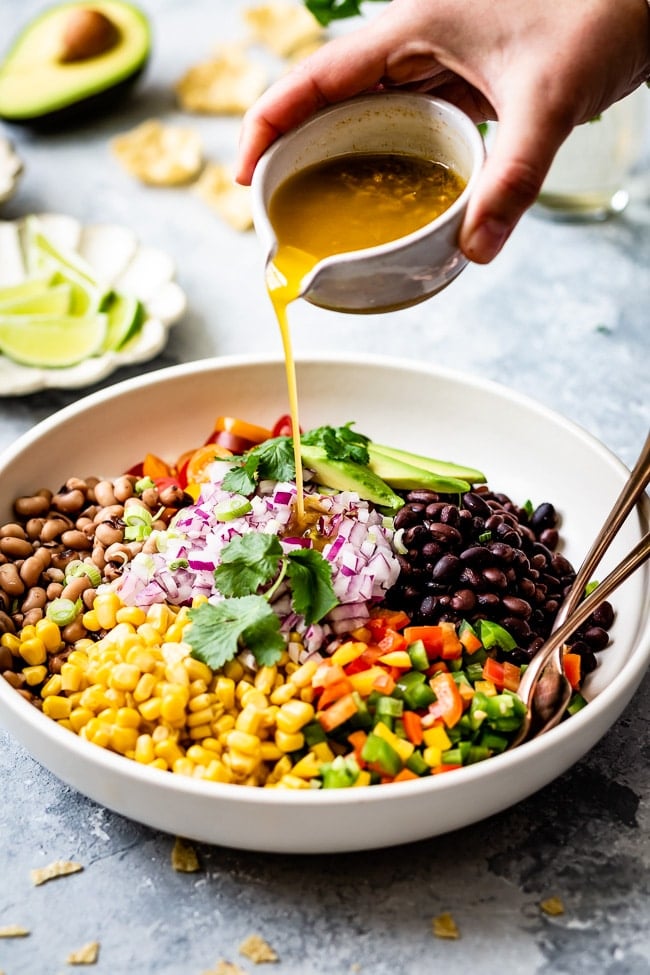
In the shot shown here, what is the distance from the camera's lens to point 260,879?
9.05 feet

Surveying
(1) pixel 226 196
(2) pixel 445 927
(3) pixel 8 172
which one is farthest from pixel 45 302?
(2) pixel 445 927

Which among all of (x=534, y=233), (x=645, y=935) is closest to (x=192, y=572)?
(x=645, y=935)

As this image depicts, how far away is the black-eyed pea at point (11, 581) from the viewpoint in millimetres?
3230

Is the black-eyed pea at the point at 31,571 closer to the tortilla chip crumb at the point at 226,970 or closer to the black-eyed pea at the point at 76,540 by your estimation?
the black-eyed pea at the point at 76,540

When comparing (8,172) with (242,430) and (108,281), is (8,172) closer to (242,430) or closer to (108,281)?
(108,281)

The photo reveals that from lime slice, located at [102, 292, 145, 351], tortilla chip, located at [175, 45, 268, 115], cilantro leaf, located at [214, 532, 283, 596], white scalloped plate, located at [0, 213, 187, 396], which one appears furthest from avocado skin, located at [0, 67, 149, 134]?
cilantro leaf, located at [214, 532, 283, 596]

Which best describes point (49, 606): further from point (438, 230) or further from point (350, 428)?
point (438, 230)

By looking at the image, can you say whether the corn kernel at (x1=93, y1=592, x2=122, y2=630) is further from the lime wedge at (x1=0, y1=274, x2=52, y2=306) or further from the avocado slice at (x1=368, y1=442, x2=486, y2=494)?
the lime wedge at (x1=0, y1=274, x2=52, y2=306)

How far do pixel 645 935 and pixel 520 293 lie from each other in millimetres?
3086

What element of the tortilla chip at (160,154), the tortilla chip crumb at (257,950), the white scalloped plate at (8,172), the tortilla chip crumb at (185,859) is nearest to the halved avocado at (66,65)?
the tortilla chip at (160,154)

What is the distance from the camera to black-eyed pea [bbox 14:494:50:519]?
Result: 11.4 ft

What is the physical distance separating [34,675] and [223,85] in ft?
13.7

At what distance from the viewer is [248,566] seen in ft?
9.78

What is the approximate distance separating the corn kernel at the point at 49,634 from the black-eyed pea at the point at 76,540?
364 millimetres
